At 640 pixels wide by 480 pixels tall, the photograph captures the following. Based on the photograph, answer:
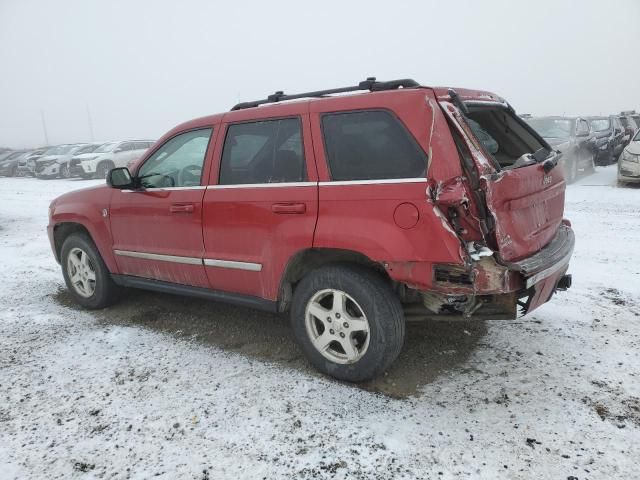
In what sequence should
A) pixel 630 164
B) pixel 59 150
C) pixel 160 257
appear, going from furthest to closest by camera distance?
1. pixel 59 150
2. pixel 630 164
3. pixel 160 257

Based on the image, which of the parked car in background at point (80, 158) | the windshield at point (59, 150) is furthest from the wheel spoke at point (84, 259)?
the windshield at point (59, 150)

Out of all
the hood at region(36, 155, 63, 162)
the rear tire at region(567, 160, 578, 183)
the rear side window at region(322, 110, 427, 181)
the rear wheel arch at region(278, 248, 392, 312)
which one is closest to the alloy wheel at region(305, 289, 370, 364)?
the rear wheel arch at region(278, 248, 392, 312)

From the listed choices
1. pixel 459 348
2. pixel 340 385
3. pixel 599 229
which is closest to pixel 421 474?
pixel 340 385

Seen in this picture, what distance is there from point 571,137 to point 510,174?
11461 millimetres

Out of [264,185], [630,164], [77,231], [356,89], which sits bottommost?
[630,164]

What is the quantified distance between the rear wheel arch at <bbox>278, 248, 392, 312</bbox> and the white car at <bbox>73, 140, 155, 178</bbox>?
17.7 m

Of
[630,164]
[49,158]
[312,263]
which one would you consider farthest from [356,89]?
[49,158]

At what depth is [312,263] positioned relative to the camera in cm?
319

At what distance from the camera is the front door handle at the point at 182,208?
3.61m

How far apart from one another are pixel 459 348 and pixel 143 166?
3022 millimetres

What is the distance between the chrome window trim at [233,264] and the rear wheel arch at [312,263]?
235 mm

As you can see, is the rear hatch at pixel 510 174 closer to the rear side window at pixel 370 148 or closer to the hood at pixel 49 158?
the rear side window at pixel 370 148

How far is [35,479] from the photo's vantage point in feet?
7.53

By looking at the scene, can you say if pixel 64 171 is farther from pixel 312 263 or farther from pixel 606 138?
pixel 606 138
